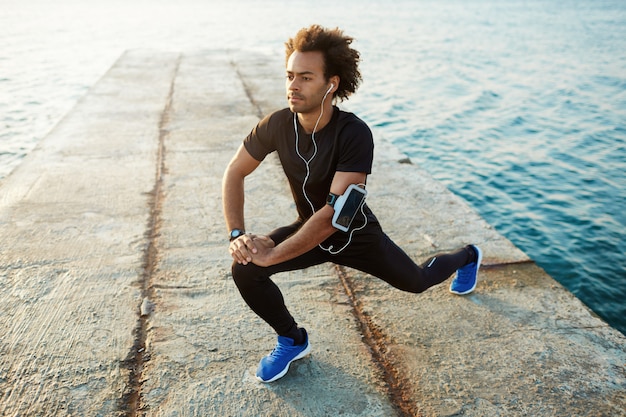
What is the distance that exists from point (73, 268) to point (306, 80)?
220cm

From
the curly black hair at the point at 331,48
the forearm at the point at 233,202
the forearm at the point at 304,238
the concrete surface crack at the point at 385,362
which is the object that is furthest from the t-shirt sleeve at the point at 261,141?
the concrete surface crack at the point at 385,362

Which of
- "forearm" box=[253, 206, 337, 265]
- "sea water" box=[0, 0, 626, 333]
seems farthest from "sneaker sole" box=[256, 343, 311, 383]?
"sea water" box=[0, 0, 626, 333]

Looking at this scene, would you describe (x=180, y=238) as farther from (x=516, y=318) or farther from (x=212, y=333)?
(x=516, y=318)

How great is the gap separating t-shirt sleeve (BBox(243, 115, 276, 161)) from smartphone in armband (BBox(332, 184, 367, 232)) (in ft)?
1.90

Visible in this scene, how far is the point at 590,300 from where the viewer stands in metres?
5.24

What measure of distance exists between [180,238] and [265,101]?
5147 millimetres

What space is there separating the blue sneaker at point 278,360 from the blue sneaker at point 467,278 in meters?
1.25

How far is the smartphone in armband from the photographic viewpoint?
7.82 feet

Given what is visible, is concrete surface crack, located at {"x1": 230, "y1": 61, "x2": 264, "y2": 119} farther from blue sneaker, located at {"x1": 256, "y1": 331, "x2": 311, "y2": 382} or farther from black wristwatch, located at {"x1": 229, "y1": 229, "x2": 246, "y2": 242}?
blue sneaker, located at {"x1": 256, "y1": 331, "x2": 311, "y2": 382}

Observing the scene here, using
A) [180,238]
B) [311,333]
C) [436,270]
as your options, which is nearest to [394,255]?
[436,270]

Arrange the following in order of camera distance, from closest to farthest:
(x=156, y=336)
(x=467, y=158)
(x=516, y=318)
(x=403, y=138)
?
1. (x=156, y=336)
2. (x=516, y=318)
3. (x=467, y=158)
4. (x=403, y=138)

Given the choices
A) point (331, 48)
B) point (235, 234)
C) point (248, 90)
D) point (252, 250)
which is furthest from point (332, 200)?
point (248, 90)

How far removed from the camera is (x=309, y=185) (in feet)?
8.70

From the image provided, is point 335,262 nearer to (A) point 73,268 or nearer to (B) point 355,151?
(B) point 355,151
